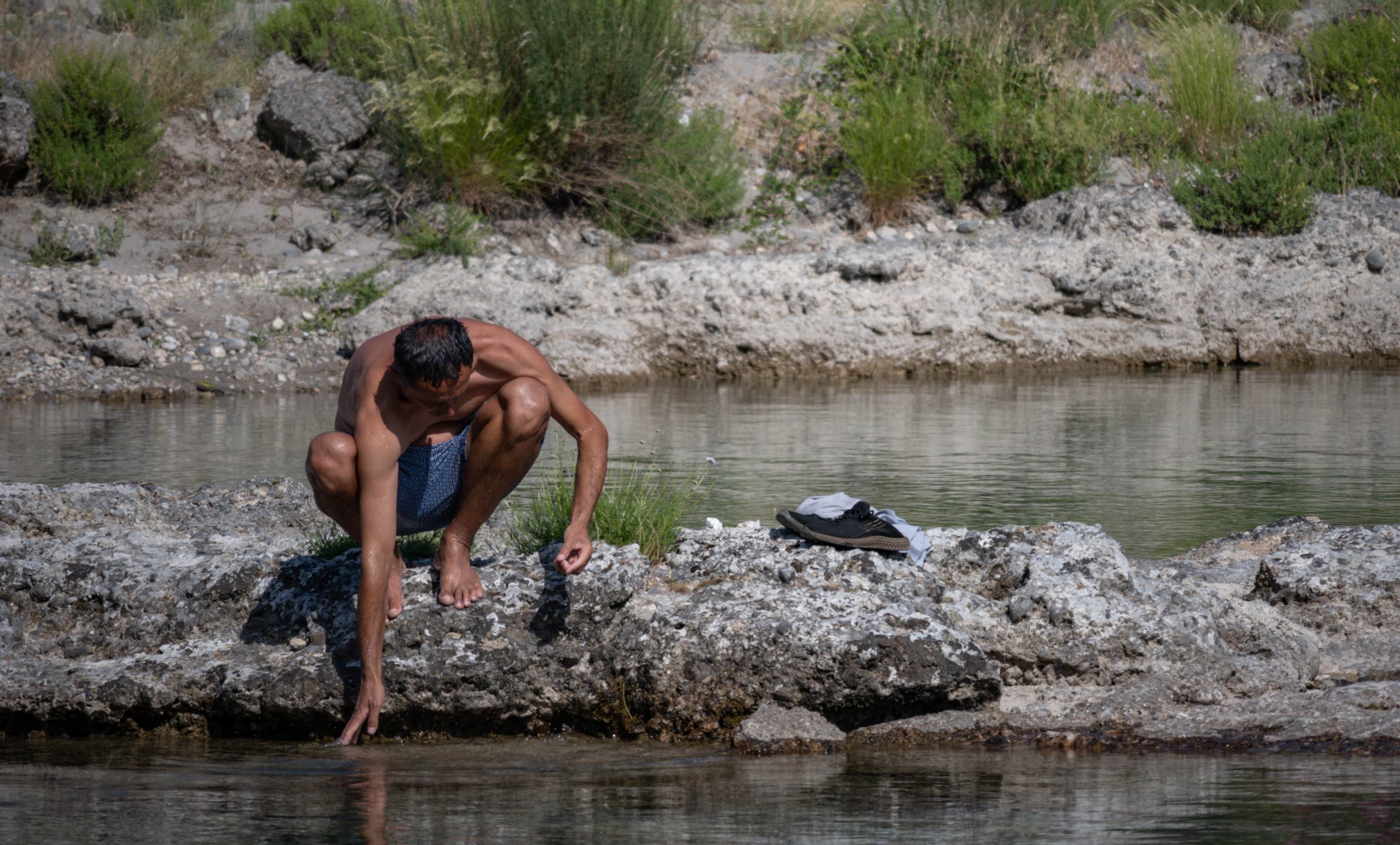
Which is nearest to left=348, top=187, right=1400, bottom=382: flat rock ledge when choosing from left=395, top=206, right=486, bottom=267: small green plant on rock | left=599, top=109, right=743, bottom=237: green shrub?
left=395, top=206, right=486, bottom=267: small green plant on rock

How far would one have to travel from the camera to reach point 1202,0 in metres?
18.7

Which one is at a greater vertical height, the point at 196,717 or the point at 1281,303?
the point at 1281,303

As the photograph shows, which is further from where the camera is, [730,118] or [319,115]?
[730,118]

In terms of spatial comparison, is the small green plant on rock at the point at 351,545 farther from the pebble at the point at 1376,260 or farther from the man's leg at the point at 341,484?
the pebble at the point at 1376,260

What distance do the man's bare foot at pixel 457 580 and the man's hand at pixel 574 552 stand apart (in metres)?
0.29

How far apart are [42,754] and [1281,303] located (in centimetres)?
1214

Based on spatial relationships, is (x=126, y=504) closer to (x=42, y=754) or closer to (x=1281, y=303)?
(x=42, y=754)

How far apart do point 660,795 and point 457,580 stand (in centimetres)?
111

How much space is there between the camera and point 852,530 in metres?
4.85

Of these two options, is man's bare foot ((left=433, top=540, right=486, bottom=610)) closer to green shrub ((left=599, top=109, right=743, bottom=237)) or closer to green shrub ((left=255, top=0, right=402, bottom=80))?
green shrub ((left=599, top=109, right=743, bottom=237))

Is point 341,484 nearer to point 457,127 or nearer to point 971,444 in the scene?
point 971,444

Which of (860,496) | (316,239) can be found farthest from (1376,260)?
(316,239)

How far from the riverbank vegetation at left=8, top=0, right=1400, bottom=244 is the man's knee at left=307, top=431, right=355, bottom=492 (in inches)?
398

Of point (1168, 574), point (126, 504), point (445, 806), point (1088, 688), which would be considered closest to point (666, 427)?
point (126, 504)
